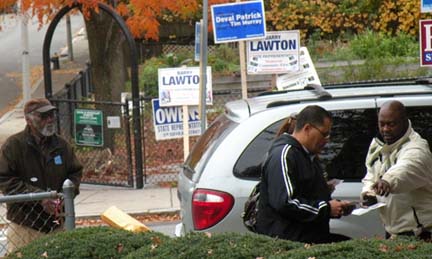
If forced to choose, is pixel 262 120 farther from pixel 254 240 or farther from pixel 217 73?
pixel 217 73

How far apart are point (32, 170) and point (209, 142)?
54.8 inches

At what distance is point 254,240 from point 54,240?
3.93 ft

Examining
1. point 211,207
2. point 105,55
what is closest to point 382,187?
point 211,207

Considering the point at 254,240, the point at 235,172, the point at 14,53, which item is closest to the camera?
the point at 254,240

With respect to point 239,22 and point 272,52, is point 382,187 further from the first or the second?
point 272,52

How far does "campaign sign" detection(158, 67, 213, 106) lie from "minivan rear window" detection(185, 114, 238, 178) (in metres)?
5.97

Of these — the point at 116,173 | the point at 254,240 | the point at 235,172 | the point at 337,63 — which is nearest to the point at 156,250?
the point at 254,240

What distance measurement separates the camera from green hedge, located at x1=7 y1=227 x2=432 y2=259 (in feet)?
14.1

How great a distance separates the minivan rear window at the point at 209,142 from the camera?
7.19 m

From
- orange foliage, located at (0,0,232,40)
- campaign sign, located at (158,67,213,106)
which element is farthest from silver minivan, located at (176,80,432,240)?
orange foliage, located at (0,0,232,40)

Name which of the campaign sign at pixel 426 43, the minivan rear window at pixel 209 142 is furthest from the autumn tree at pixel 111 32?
the minivan rear window at pixel 209 142

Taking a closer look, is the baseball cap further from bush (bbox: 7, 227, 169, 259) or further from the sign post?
the sign post

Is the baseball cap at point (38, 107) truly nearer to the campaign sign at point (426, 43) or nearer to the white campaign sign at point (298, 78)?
the campaign sign at point (426, 43)

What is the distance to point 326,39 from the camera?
2789 centimetres
